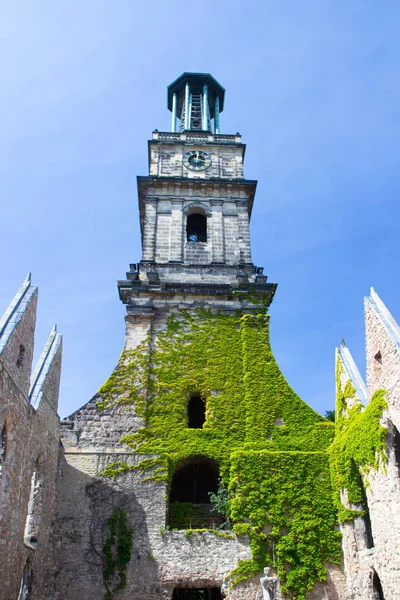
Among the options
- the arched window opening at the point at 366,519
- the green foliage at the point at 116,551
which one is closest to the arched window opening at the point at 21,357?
the green foliage at the point at 116,551

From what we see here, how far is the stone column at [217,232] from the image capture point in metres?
24.1

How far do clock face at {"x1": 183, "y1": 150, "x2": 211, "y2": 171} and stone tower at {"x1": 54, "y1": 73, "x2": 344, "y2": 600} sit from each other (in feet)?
4.45

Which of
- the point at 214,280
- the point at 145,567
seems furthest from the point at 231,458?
the point at 214,280

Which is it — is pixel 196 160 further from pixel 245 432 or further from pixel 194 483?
pixel 194 483

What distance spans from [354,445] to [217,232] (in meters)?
11.9

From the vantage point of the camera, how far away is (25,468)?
13.6 meters

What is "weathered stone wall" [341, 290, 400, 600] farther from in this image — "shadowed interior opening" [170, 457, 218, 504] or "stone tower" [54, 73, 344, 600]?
"shadowed interior opening" [170, 457, 218, 504]

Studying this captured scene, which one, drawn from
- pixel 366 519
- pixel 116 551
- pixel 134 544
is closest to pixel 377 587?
pixel 366 519

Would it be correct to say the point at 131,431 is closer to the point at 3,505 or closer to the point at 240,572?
the point at 240,572

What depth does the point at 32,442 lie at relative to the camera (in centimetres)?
1446

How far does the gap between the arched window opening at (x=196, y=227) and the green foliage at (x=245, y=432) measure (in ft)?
17.2

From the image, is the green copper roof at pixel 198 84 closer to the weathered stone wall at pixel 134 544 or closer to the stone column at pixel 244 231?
the stone column at pixel 244 231

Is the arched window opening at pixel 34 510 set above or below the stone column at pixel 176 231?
below

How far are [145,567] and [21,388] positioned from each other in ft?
22.3
